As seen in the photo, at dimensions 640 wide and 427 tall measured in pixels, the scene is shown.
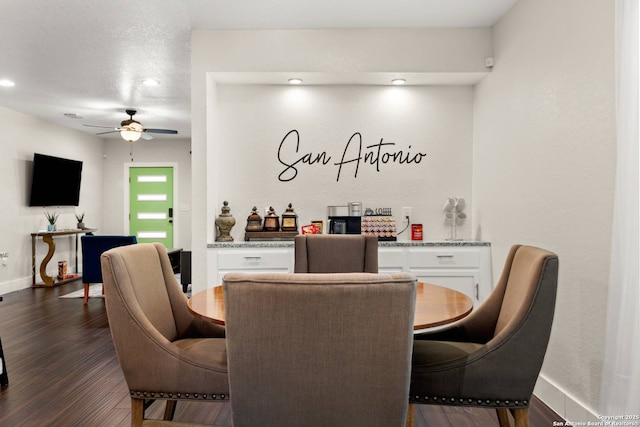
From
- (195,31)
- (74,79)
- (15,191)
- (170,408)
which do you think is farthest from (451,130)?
(15,191)

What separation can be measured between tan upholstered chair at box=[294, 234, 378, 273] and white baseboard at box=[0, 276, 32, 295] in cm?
504

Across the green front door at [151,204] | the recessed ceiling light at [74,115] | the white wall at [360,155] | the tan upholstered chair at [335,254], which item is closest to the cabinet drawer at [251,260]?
the white wall at [360,155]

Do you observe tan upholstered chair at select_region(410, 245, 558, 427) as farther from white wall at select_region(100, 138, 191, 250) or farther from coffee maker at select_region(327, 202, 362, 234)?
white wall at select_region(100, 138, 191, 250)

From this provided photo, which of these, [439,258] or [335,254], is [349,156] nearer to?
[439,258]

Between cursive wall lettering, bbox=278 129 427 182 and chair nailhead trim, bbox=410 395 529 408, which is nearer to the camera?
chair nailhead trim, bbox=410 395 529 408

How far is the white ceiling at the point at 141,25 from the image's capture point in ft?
9.56

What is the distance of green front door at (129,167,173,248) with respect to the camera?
27.1 feet

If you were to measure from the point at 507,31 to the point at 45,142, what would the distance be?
648 cm

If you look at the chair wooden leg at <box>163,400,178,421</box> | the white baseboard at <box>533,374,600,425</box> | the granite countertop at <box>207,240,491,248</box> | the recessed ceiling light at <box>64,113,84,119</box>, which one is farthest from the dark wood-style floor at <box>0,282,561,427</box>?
the recessed ceiling light at <box>64,113,84,119</box>

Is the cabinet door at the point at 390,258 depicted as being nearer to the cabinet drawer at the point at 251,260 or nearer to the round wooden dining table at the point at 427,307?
the cabinet drawer at the point at 251,260

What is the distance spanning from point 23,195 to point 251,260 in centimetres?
466

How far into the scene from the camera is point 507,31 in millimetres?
3020

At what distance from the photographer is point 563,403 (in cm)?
232

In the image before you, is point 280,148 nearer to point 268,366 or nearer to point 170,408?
point 170,408
